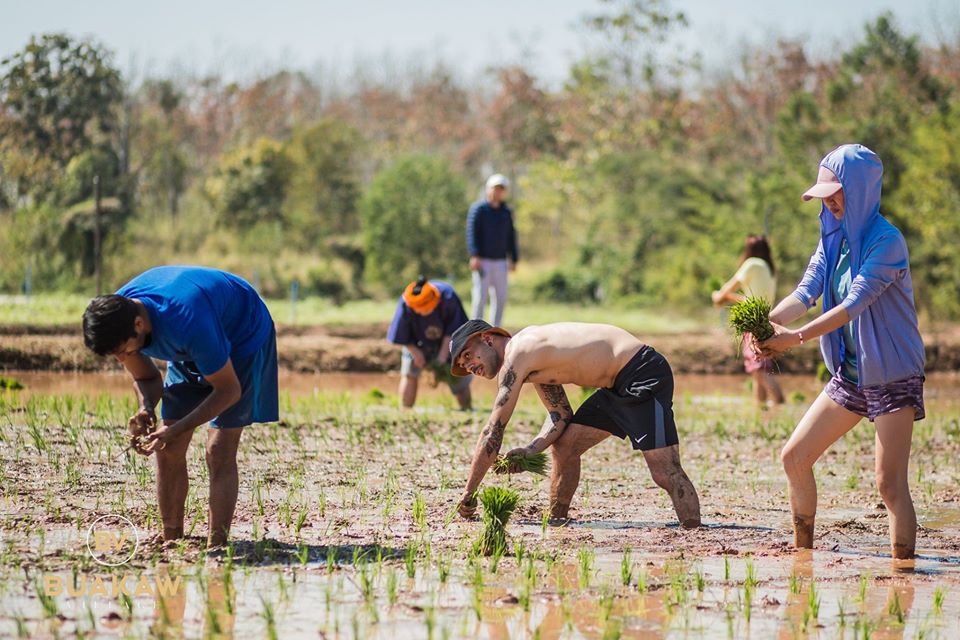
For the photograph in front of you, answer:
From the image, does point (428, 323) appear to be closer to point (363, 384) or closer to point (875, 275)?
point (363, 384)

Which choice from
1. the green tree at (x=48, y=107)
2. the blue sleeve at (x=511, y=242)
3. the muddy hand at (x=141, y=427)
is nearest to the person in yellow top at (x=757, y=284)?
the blue sleeve at (x=511, y=242)

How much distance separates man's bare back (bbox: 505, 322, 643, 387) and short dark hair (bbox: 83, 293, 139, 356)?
2.14m

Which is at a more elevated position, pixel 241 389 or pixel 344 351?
pixel 241 389

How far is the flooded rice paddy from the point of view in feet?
16.3

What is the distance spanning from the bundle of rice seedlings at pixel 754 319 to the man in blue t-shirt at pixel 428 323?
581 centimetres

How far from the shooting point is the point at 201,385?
19.3 feet

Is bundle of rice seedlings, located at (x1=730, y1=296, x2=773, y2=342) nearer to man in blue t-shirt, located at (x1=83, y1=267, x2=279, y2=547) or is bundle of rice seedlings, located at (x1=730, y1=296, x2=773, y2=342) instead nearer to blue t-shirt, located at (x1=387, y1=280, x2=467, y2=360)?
man in blue t-shirt, located at (x1=83, y1=267, x2=279, y2=547)

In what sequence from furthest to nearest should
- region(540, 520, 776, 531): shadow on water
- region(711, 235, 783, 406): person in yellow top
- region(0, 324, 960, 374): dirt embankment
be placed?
region(0, 324, 960, 374): dirt embankment, region(711, 235, 783, 406): person in yellow top, region(540, 520, 776, 531): shadow on water

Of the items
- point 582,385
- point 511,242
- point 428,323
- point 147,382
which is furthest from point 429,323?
point 147,382

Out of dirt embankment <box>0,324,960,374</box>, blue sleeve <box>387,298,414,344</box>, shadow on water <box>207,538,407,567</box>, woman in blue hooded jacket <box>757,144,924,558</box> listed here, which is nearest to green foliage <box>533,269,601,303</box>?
dirt embankment <box>0,324,960,374</box>

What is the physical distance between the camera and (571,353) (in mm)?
6879

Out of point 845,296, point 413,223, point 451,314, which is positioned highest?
point 413,223

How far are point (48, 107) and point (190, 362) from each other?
1965cm

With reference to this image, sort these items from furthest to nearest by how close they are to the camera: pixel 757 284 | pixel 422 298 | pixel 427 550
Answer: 1. pixel 757 284
2. pixel 422 298
3. pixel 427 550
